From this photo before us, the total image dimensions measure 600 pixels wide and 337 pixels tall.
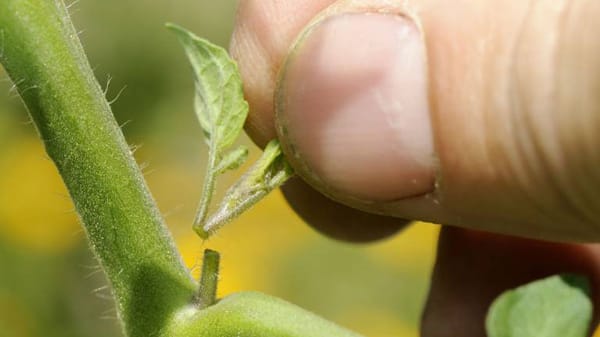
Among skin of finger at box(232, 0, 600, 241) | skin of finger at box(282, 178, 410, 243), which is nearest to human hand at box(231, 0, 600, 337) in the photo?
skin of finger at box(232, 0, 600, 241)

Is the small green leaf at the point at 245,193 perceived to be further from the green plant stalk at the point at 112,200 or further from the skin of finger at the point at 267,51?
the skin of finger at the point at 267,51

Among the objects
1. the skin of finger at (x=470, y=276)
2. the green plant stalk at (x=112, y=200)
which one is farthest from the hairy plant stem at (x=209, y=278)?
the skin of finger at (x=470, y=276)

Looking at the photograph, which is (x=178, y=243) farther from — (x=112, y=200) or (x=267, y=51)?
(x=112, y=200)

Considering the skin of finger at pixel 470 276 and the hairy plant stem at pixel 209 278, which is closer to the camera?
the hairy plant stem at pixel 209 278

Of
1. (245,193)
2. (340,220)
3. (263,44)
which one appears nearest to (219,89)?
(245,193)

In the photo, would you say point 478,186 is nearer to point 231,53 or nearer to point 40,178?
point 231,53

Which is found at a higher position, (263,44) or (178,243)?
(263,44)
